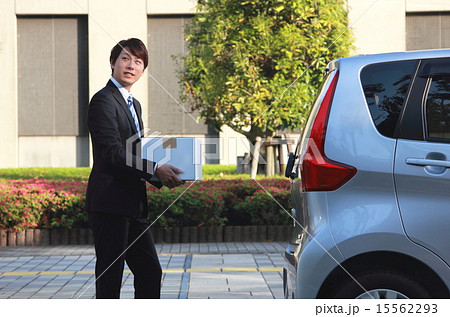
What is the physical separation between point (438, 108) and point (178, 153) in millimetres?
1443

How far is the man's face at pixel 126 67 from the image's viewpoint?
14.0 feet

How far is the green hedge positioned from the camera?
377 inches

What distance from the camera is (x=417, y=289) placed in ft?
11.0

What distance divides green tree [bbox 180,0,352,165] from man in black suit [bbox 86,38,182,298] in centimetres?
1042

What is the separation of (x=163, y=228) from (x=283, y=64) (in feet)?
20.0

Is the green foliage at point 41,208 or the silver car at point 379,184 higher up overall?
the silver car at point 379,184

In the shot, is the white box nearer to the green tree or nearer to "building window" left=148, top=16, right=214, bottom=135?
the green tree

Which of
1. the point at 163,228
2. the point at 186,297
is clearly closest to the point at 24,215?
the point at 163,228

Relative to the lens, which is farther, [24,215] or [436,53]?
[24,215]

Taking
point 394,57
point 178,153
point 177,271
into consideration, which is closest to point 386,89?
point 394,57

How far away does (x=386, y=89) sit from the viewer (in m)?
3.54

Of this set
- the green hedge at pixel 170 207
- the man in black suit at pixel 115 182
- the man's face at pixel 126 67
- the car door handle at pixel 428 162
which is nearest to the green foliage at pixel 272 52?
the green hedge at pixel 170 207

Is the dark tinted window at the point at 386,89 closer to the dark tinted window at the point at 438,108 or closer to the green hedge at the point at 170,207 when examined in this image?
the dark tinted window at the point at 438,108

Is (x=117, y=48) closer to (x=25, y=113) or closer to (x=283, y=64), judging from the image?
(x=283, y=64)
